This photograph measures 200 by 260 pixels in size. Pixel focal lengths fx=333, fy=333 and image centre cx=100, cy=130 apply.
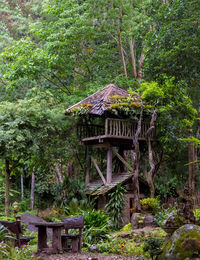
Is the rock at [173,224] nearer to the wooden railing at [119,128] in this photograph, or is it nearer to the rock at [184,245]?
the rock at [184,245]

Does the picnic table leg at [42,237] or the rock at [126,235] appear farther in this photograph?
the rock at [126,235]

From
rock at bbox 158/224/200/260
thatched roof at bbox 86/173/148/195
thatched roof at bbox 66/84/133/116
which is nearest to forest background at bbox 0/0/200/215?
thatched roof at bbox 66/84/133/116

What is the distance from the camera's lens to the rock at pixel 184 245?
5.98 m

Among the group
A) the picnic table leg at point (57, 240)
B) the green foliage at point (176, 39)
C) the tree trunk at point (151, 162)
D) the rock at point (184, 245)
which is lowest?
the picnic table leg at point (57, 240)

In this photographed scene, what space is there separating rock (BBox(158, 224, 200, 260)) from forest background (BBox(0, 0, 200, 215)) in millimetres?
6474

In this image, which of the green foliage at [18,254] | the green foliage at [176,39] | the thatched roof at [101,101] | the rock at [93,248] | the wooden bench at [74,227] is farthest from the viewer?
the thatched roof at [101,101]

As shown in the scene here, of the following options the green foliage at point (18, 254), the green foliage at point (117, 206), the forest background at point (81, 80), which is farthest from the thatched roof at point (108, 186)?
the green foliage at point (18, 254)

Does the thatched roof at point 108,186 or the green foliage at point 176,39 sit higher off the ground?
the green foliage at point 176,39

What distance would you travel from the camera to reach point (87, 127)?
18.2m

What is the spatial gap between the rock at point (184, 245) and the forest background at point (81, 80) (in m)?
6.47

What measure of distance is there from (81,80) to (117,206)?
8.33m

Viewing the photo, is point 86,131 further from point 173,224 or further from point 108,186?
point 173,224

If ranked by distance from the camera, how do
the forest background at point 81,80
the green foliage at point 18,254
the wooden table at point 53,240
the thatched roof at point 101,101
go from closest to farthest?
the green foliage at point 18,254, the wooden table at point 53,240, the forest background at point 81,80, the thatched roof at point 101,101

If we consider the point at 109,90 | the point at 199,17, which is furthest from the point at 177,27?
the point at 109,90
